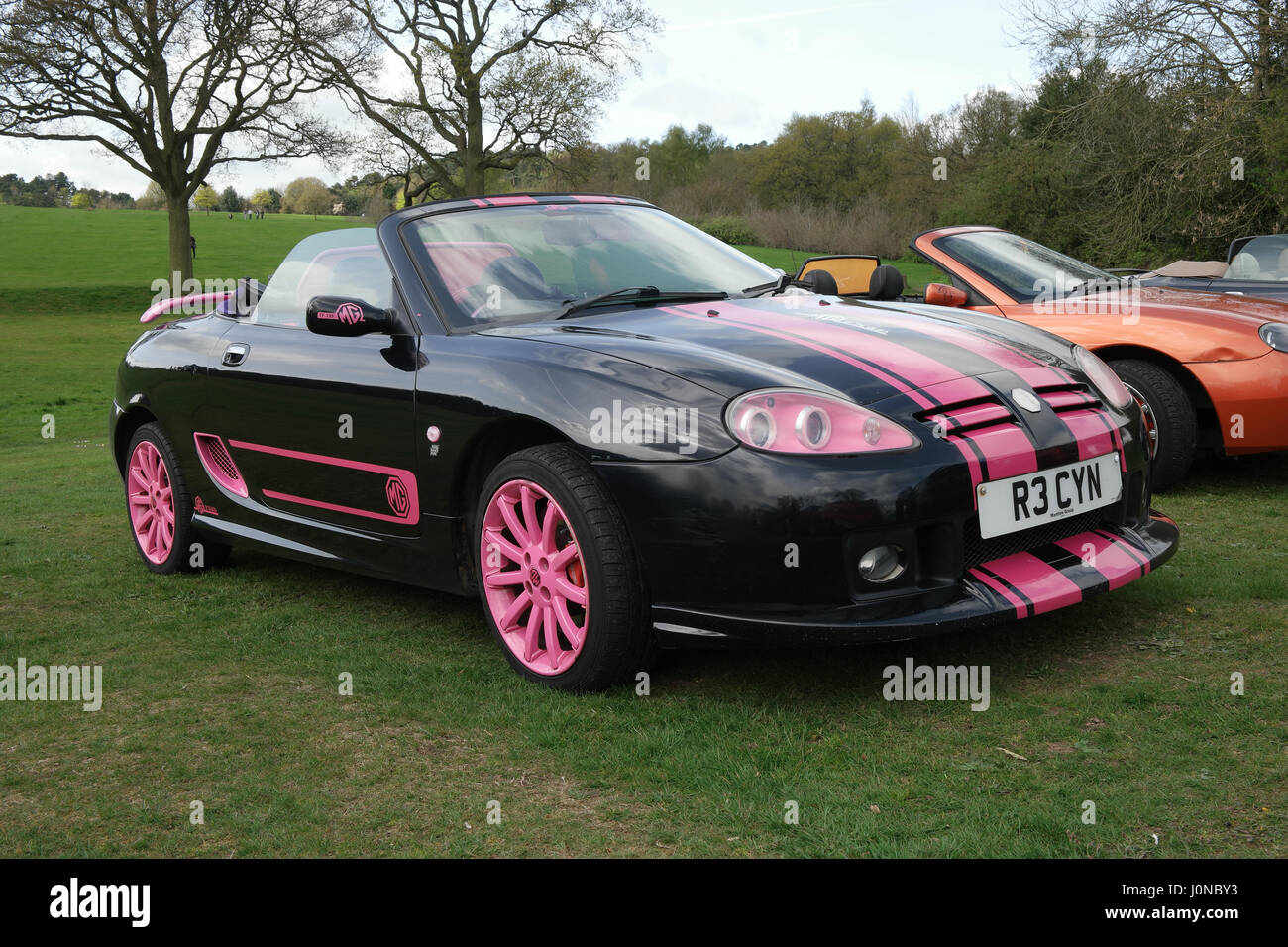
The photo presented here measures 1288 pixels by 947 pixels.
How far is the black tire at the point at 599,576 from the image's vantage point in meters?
3.47

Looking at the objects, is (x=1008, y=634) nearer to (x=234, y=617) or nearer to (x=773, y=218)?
(x=234, y=617)

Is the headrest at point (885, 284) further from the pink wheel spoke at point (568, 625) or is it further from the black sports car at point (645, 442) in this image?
the pink wheel spoke at point (568, 625)

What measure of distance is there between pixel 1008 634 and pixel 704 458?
54.3 inches

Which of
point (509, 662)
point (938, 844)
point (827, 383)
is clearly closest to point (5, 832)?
point (509, 662)

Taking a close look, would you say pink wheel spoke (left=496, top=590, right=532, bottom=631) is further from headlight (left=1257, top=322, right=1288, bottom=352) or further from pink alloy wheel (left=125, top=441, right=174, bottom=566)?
headlight (left=1257, top=322, right=1288, bottom=352)

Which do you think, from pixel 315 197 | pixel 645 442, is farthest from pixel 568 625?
pixel 315 197

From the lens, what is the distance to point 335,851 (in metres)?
2.75

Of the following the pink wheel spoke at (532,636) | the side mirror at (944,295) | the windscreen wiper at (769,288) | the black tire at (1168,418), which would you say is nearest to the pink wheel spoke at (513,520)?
the pink wheel spoke at (532,636)

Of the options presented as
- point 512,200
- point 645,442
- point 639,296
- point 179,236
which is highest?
point 179,236

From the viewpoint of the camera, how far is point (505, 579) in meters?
3.88

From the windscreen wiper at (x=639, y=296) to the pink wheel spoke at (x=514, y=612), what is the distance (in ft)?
3.25

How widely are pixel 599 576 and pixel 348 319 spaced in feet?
4.66

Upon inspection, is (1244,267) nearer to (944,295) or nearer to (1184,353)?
(1184,353)

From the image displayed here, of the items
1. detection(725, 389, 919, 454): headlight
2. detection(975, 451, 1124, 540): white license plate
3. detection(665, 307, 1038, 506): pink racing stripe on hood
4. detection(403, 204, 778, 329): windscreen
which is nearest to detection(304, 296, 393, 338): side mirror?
detection(403, 204, 778, 329): windscreen
